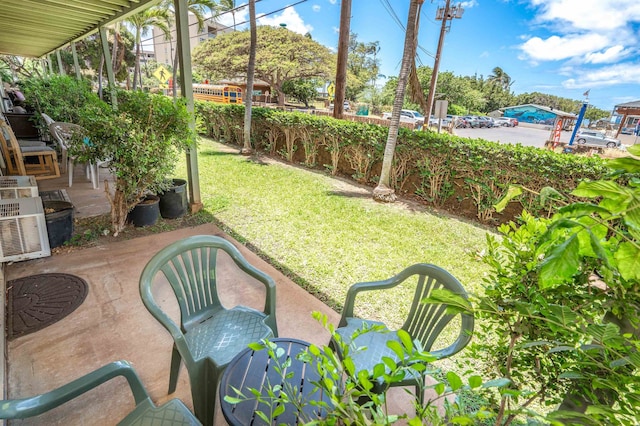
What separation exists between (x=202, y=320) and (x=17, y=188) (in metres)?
3.28

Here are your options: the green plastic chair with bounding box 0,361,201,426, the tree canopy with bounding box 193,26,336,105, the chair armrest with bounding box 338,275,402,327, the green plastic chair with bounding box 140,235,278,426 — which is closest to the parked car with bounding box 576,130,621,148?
the tree canopy with bounding box 193,26,336,105

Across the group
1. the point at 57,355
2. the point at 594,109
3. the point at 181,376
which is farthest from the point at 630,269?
the point at 594,109

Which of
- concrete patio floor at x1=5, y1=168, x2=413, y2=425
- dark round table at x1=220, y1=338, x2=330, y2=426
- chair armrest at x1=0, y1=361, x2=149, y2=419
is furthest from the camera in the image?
concrete patio floor at x1=5, y1=168, x2=413, y2=425

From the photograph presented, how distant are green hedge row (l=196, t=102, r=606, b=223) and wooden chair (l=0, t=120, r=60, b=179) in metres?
3.19

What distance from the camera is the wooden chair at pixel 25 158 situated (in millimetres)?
4805

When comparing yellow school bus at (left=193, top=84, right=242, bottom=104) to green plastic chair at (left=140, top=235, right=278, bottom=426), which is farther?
yellow school bus at (left=193, top=84, right=242, bottom=104)

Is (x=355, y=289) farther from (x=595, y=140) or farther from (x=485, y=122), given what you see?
(x=485, y=122)

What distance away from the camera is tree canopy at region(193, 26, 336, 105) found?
16828 millimetres

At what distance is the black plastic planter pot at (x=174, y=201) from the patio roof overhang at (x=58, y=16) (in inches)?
95.5

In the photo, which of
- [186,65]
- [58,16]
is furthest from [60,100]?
[186,65]

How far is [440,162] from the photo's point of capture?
5.44m

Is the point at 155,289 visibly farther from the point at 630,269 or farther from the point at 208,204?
the point at 630,269

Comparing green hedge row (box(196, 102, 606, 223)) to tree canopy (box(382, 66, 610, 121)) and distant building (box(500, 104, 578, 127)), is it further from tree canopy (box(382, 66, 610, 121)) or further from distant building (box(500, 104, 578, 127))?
distant building (box(500, 104, 578, 127))

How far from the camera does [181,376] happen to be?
81.4 inches
